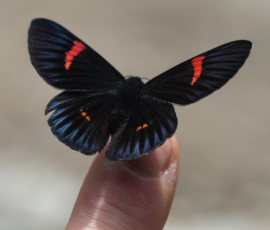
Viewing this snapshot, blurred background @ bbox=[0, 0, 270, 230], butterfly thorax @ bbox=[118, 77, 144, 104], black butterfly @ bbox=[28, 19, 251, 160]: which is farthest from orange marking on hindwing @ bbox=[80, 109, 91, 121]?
blurred background @ bbox=[0, 0, 270, 230]

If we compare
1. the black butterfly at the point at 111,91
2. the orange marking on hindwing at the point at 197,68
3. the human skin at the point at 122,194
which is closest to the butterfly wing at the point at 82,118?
the black butterfly at the point at 111,91

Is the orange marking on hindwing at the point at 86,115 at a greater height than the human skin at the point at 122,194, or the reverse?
the orange marking on hindwing at the point at 86,115

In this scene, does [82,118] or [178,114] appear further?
[178,114]

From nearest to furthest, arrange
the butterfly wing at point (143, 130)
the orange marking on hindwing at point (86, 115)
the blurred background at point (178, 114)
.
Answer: the butterfly wing at point (143, 130) < the orange marking on hindwing at point (86, 115) < the blurred background at point (178, 114)

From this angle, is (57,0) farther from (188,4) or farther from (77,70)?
(77,70)

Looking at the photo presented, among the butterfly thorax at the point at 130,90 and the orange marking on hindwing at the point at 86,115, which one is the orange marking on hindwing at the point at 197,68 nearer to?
the butterfly thorax at the point at 130,90

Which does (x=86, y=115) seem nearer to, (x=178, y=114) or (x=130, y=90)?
(x=130, y=90)

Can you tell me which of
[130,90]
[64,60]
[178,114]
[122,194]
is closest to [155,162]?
[122,194]
